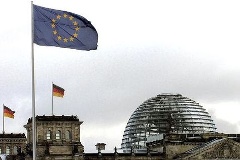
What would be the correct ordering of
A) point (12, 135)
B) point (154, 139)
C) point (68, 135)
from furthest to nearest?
point (12, 135) < point (154, 139) < point (68, 135)

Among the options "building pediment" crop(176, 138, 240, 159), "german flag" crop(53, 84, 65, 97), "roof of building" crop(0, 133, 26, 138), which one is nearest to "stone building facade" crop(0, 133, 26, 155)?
"roof of building" crop(0, 133, 26, 138)

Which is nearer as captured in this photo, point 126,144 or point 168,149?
point 168,149

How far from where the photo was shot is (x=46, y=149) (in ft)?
325

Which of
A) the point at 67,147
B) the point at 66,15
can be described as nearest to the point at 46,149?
the point at 67,147

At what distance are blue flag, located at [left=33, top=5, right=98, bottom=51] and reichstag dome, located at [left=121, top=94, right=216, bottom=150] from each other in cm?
9313

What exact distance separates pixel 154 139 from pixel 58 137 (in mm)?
26213

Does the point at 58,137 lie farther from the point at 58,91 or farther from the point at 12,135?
the point at 12,135

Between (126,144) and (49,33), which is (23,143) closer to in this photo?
(126,144)

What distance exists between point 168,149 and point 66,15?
68877 millimetres

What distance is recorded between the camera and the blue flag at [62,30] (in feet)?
135

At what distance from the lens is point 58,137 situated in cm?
10162

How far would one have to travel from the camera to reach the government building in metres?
100

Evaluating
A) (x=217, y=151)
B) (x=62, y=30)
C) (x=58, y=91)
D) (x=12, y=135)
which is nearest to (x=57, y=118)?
(x=58, y=91)

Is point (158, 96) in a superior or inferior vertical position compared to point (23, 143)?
superior
